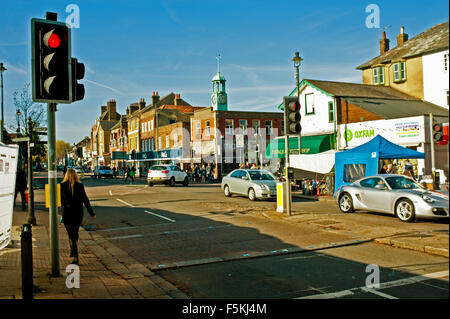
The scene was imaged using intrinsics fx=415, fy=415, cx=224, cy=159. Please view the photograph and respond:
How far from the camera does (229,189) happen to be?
20.8 meters

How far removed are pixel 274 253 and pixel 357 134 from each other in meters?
22.1

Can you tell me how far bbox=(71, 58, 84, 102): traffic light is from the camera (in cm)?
638

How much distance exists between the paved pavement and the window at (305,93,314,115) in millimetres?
22958

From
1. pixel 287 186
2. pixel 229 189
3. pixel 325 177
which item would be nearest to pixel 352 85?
pixel 325 177

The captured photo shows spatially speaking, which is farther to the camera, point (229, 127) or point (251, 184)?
point (229, 127)

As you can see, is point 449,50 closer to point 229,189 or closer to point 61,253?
point 61,253

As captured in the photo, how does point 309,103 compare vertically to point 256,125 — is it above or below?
above

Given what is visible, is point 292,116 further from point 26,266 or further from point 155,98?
point 155,98

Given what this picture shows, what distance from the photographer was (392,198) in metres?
12.2

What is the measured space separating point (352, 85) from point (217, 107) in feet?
57.6

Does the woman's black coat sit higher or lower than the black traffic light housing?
lower

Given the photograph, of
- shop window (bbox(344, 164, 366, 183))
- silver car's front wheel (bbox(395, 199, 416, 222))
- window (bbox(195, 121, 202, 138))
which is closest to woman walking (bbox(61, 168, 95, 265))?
silver car's front wheel (bbox(395, 199, 416, 222))

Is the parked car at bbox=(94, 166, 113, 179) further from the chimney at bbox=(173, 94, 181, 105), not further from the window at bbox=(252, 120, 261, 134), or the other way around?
the window at bbox=(252, 120, 261, 134)

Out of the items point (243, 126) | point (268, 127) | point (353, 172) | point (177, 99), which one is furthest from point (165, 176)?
point (177, 99)
